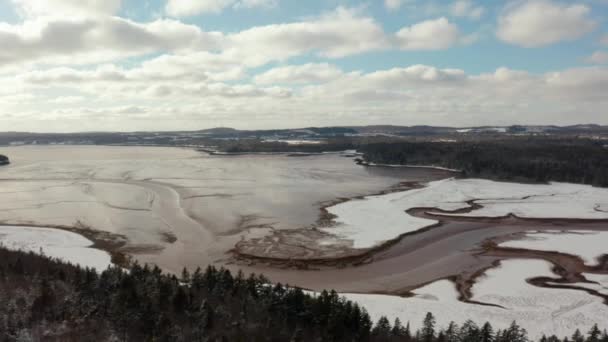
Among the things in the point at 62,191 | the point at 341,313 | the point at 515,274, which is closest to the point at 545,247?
the point at 515,274

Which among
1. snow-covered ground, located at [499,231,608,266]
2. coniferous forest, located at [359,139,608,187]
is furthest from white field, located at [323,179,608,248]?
snow-covered ground, located at [499,231,608,266]

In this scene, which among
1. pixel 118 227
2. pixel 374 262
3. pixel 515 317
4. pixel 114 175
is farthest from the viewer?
pixel 114 175

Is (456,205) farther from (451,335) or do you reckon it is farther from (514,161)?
(514,161)

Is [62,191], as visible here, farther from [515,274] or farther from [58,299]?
[515,274]

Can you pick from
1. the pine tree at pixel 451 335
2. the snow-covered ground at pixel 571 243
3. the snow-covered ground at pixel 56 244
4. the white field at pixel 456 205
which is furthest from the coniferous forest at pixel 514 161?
the snow-covered ground at pixel 56 244

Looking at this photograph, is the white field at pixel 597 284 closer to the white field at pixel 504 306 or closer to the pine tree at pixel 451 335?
the white field at pixel 504 306

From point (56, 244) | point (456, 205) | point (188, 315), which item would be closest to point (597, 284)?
point (456, 205)

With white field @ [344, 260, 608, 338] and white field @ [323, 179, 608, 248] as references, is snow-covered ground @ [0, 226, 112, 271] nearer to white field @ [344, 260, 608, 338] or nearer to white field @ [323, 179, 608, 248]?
white field @ [344, 260, 608, 338]
